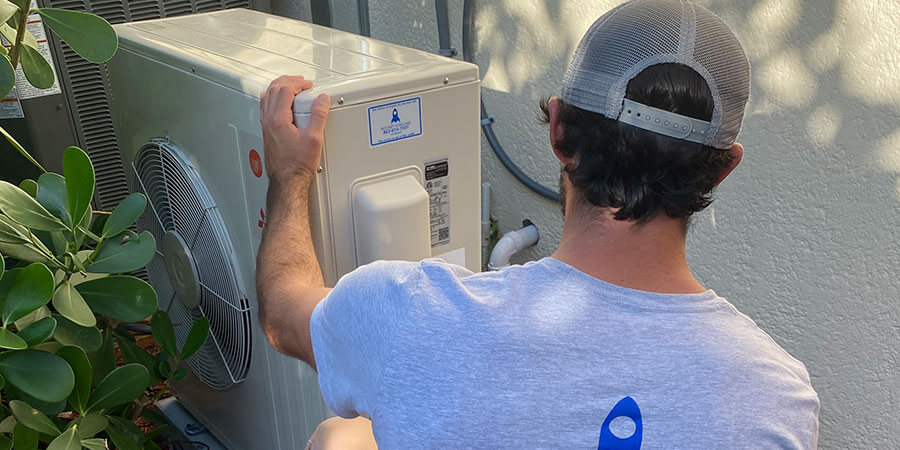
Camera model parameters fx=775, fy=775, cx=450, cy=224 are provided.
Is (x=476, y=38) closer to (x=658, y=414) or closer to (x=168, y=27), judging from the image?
(x=168, y=27)

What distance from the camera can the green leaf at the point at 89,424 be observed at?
1593 mm

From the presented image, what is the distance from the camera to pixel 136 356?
1.95m

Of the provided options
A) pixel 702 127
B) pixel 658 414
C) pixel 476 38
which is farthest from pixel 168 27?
pixel 658 414

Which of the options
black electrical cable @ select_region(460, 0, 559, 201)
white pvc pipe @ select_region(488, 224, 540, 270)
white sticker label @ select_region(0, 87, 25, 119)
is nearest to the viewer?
white sticker label @ select_region(0, 87, 25, 119)

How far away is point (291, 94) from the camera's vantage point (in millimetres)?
1367

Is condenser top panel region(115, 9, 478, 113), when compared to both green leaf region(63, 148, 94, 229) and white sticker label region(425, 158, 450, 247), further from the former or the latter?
green leaf region(63, 148, 94, 229)

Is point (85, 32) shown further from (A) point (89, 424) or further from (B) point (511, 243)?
(B) point (511, 243)

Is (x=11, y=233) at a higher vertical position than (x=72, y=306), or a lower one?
higher

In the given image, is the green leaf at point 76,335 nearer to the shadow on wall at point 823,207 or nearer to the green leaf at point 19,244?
the green leaf at point 19,244

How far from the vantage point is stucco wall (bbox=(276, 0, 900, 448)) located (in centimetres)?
179

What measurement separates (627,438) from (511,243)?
1801 millimetres

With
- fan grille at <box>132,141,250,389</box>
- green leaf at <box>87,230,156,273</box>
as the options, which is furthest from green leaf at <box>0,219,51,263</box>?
fan grille at <box>132,141,250,389</box>

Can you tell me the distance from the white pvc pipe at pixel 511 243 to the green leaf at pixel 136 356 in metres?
1.23

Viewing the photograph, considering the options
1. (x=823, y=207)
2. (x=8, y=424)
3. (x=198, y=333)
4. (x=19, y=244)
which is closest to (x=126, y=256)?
(x=19, y=244)
